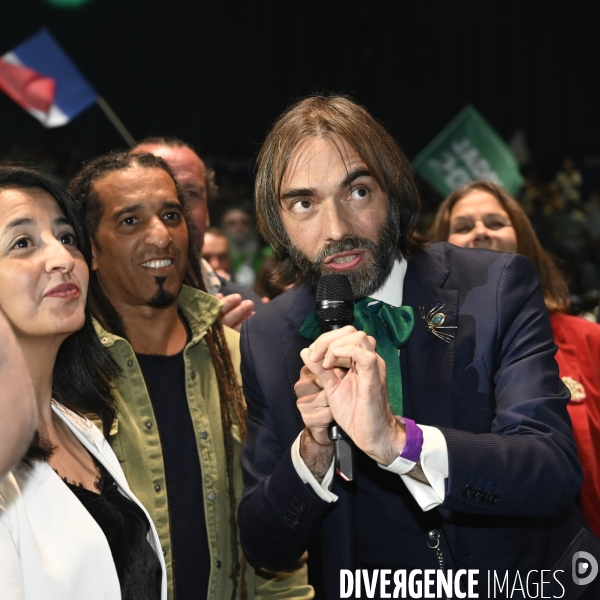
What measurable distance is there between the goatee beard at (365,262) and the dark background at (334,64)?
6.58 meters

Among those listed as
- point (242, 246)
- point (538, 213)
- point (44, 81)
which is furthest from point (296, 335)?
point (538, 213)

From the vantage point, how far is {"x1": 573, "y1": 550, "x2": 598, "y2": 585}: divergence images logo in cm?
211

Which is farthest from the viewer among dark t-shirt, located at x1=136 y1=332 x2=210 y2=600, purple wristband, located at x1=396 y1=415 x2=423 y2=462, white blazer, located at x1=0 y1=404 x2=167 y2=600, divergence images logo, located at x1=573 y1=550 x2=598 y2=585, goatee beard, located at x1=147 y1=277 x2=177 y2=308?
goatee beard, located at x1=147 y1=277 x2=177 y2=308

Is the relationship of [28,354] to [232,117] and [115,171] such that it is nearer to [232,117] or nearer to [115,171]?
[115,171]

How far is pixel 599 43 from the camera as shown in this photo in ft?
31.0

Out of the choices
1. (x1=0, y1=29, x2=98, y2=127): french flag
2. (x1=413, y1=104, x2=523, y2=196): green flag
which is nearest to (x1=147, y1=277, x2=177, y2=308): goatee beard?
(x1=0, y1=29, x2=98, y2=127): french flag

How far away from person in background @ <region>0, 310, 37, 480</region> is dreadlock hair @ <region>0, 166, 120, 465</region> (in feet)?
4.50

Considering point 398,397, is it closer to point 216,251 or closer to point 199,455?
point 199,455

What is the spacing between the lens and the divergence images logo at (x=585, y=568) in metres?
2.11

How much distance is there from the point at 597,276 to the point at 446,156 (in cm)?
190

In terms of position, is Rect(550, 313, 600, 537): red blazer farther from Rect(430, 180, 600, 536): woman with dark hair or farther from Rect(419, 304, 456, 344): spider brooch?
Rect(419, 304, 456, 344): spider brooch

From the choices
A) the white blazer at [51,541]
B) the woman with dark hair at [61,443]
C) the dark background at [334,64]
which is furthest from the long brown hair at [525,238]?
the dark background at [334,64]

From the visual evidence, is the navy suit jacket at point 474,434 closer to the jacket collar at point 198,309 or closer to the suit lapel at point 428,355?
the suit lapel at point 428,355

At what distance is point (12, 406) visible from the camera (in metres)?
1.07
